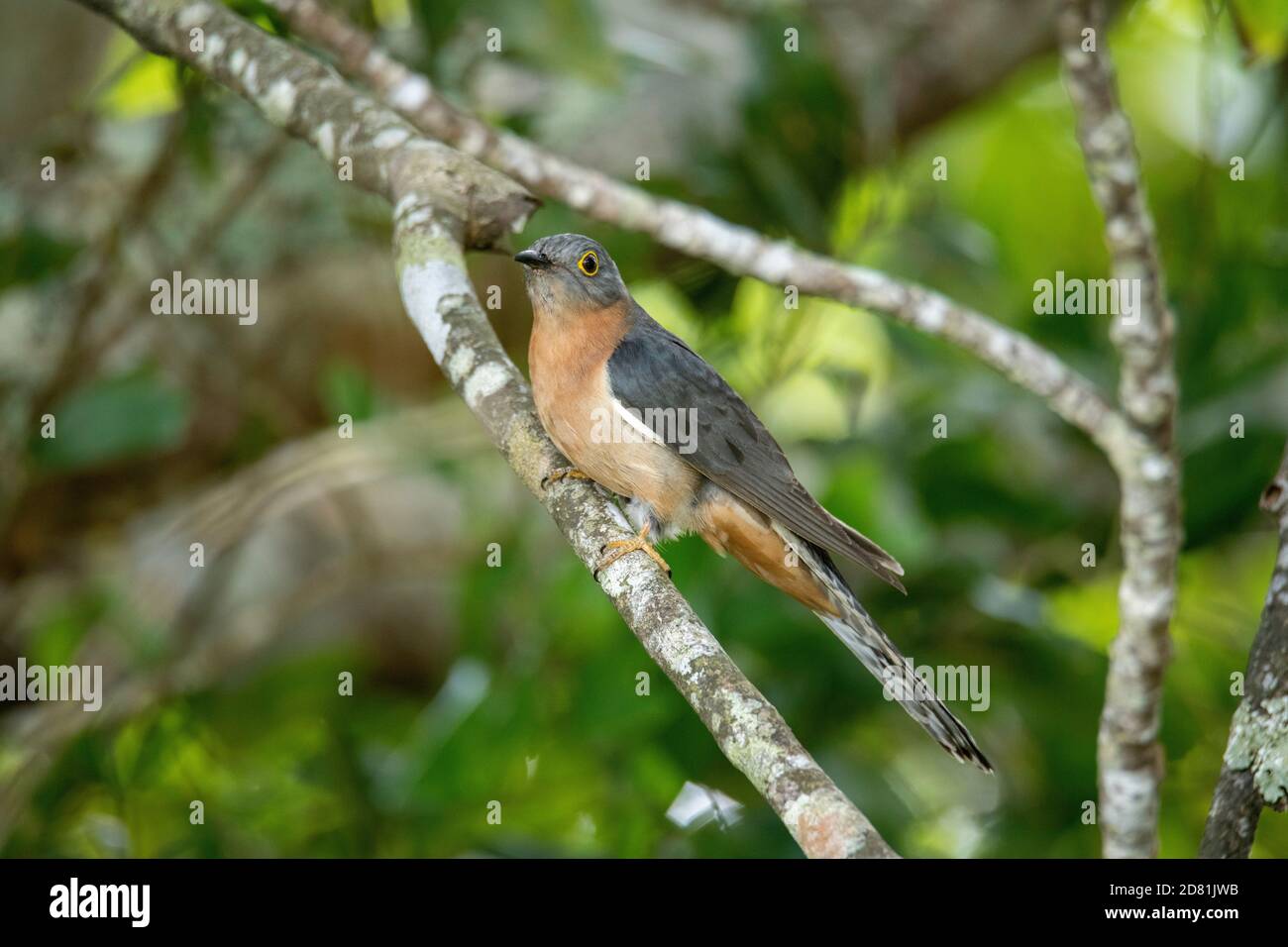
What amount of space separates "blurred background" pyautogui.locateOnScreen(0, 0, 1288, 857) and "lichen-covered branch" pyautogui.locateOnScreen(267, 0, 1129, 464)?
60cm

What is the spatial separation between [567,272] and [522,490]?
1.95 meters

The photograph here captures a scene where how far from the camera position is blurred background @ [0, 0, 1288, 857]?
437cm

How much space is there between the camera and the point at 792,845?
14.0 feet

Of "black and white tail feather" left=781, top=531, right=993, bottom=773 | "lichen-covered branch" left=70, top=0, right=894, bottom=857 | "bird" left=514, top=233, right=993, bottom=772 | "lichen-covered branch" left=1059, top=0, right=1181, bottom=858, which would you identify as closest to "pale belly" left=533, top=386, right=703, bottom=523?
"bird" left=514, top=233, right=993, bottom=772

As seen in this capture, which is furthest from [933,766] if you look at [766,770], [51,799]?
[766,770]

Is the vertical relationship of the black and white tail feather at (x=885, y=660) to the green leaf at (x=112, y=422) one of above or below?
below

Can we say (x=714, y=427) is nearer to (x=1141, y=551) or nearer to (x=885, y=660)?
(x=885, y=660)

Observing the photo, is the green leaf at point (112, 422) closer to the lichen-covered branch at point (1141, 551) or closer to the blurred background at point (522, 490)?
the blurred background at point (522, 490)

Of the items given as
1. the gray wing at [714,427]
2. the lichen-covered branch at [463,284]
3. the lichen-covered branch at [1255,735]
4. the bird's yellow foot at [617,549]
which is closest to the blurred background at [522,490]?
the gray wing at [714,427]

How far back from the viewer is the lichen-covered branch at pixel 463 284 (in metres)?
2.25

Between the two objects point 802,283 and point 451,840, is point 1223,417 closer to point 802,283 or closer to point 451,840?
point 802,283

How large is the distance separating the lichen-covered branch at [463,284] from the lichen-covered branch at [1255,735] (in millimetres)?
894

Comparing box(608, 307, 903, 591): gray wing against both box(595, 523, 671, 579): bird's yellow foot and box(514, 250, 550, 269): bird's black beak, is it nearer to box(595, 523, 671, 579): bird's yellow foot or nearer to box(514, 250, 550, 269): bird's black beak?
box(514, 250, 550, 269): bird's black beak

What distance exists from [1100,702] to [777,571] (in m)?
1.47
